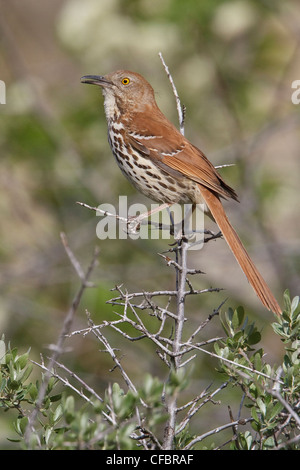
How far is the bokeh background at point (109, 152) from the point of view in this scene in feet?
18.5

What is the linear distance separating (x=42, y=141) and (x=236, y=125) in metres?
1.74

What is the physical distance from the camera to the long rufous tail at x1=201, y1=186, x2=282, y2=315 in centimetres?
348

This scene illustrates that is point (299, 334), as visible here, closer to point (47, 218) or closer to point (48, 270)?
point (48, 270)

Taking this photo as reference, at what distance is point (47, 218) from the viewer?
767 centimetres

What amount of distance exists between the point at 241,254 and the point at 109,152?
283cm

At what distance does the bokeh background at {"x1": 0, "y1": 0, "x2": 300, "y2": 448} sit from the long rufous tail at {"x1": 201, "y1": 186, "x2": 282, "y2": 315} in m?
1.62

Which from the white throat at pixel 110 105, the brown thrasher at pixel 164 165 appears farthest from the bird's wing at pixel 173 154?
the white throat at pixel 110 105

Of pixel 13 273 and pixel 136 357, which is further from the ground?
pixel 13 273

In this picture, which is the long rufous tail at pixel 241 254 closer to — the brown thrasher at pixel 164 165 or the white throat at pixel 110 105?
the brown thrasher at pixel 164 165

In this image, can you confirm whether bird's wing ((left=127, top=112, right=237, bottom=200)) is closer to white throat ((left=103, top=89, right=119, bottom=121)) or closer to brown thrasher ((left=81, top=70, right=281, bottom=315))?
brown thrasher ((left=81, top=70, right=281, bottom=315))

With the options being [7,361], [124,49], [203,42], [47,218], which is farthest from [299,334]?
[47,218]

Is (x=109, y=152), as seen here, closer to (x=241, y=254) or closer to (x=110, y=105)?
(x=110, y=105)

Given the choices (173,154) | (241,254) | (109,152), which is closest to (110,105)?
(173,154)

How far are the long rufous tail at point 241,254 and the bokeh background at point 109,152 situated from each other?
5.33 ft
